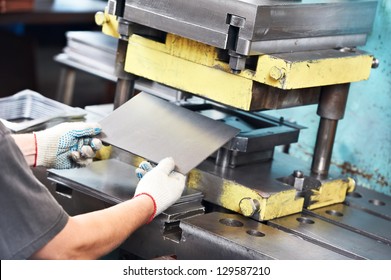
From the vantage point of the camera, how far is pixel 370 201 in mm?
Answer: 2074

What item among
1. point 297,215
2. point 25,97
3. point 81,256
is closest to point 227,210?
point 297,215

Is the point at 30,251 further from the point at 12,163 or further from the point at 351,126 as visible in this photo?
the point at 351,126

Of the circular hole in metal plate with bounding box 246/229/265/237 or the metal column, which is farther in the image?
the metal column

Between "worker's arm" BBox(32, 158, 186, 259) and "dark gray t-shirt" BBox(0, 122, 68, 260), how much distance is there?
3cm

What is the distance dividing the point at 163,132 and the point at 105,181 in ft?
0.60

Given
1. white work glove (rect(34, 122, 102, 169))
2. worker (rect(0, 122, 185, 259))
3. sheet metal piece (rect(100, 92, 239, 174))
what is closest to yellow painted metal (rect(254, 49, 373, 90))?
sheet metal piece (rect(100, 92, 239, 174))

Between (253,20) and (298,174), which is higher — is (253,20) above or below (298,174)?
above

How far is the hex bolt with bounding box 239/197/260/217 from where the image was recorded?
1800mm

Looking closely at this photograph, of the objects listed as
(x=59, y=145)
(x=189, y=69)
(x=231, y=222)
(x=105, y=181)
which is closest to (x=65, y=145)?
(x=59, y=145)

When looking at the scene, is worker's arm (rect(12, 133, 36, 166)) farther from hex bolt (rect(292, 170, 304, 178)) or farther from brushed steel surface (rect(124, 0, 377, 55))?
hex bolt (rect(292, 170, 304, 178))

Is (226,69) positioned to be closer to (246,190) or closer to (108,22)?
(246,190)

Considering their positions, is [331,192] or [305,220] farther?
[331,192]

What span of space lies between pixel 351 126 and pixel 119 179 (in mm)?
799

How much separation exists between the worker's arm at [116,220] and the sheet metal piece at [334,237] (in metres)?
0.27
